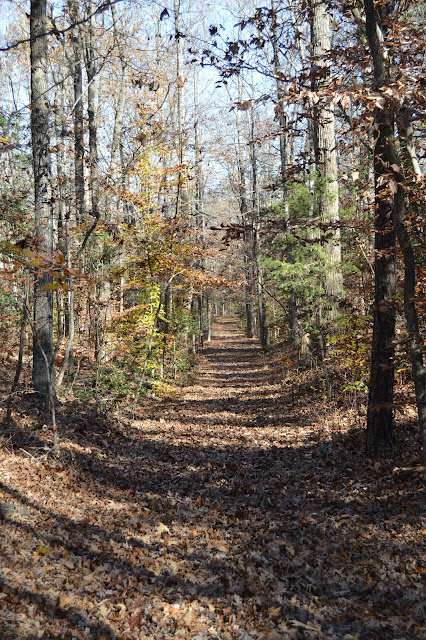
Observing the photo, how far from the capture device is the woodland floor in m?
3.91

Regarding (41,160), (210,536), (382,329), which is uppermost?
(41,160)

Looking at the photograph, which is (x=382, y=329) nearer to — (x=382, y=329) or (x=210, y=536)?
(x=382, y=329)

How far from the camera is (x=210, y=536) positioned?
5.58 metres

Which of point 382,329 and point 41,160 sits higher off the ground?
point 41,160

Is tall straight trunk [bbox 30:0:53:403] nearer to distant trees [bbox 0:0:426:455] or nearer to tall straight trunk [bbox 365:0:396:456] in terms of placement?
distant trees [bbox 0:0:426:455]

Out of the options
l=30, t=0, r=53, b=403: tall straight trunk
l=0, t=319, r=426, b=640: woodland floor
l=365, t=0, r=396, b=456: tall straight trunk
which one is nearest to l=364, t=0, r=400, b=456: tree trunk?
l=365, t=0, r=396, b=456: tall straight trunk

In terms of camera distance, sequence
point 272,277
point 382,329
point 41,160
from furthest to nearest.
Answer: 1. point 272,277
2. point 41,160
3. point 382,329

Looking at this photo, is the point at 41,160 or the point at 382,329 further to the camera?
the point at 41,160

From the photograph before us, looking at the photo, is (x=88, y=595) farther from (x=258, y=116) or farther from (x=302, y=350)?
(x=258, y=116)

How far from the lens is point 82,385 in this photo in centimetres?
1154

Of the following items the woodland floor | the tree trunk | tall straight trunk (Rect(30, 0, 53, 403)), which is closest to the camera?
the woodland floor

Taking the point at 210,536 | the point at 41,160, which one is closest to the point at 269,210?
the point at 41,160

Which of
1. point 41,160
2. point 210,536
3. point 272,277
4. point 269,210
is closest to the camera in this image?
point 210,536

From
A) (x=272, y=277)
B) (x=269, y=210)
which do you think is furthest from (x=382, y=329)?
(x=269, y=210)
